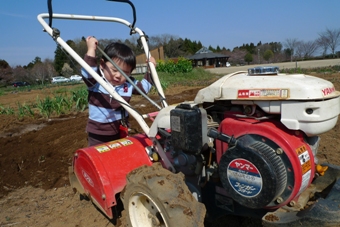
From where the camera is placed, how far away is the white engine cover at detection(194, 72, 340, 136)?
4.78 ft

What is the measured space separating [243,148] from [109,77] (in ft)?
5.07

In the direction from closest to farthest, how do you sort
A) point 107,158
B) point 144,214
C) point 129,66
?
point 144,214 → point 107,158 → point 129,66

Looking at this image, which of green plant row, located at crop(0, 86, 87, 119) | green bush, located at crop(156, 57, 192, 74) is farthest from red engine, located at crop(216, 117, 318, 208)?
green bush, located at crop(156, 57, 192, 74)

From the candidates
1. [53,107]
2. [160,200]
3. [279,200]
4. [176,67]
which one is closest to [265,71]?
[279,200]

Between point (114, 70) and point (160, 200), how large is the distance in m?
1.37

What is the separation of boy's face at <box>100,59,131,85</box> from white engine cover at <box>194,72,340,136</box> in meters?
1.22

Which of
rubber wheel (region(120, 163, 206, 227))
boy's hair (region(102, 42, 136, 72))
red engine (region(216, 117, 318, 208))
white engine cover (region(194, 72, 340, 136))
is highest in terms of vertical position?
Result: boy's hair (region(102, 42, 136, 72))

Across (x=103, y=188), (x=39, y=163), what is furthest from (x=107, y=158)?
(x=39, y=163)

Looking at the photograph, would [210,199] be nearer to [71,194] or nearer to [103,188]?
[103,188]

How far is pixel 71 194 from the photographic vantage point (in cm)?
325

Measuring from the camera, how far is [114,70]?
2.59m

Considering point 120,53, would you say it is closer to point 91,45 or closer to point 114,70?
point 114,70

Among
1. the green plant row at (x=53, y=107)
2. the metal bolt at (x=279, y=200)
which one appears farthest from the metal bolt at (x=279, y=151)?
the green plant row at (x=53, y=107)

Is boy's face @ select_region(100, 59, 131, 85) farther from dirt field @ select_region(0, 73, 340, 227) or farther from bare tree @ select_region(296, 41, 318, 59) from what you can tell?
bare tree @ select_region(296, 41, 318, 59)
